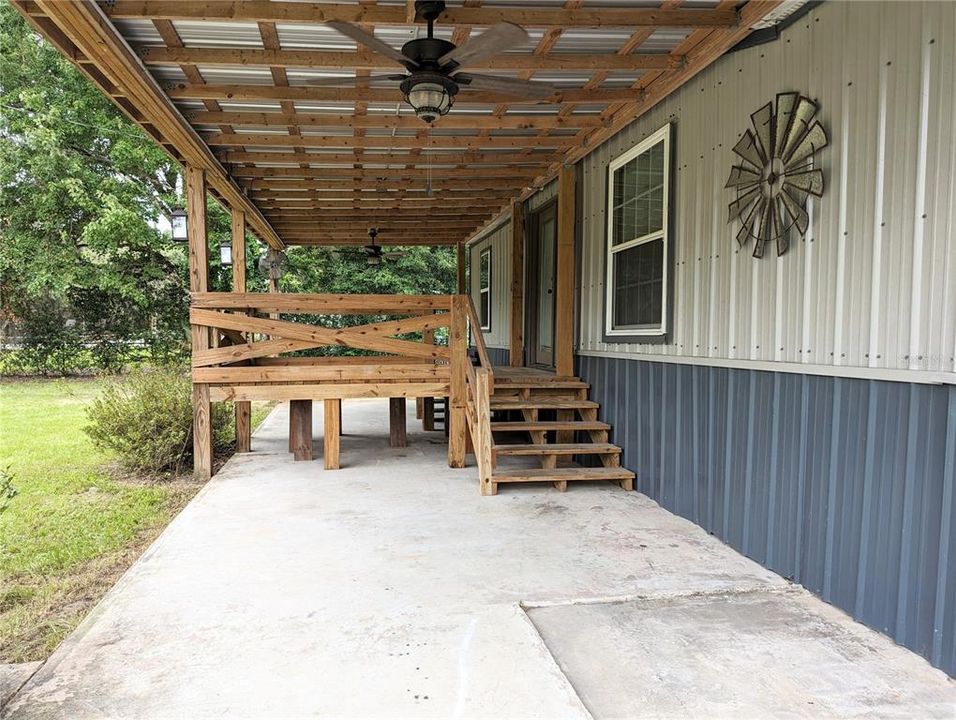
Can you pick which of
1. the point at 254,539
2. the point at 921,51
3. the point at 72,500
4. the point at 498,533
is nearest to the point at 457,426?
the point at 498,533

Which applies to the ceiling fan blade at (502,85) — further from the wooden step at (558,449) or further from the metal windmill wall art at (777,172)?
the wooden step at (558,449)

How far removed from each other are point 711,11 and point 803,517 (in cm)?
264

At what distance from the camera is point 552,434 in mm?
6148

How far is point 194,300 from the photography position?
5543 millimetres

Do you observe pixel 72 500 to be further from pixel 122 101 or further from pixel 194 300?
pixel 122 101

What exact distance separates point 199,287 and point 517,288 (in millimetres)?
3855

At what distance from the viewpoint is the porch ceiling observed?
10.6ft


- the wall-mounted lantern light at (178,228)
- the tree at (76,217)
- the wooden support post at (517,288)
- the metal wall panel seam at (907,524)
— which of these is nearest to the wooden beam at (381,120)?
the wooden support post at (517,288)

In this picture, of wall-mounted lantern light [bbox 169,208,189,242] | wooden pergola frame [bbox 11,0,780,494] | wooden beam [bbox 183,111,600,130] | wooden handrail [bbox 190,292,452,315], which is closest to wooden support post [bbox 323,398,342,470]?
wooden pergola frame [bbox 11,0,780,494]

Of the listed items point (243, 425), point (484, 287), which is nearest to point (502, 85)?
point (243, 425)

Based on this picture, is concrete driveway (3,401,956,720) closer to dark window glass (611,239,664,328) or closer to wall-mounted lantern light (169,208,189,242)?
dark window glass (611,239,664,328)

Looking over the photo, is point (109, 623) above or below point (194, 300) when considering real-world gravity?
below

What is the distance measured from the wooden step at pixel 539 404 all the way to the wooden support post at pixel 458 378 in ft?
1.34

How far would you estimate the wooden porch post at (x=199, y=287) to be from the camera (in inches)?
217
